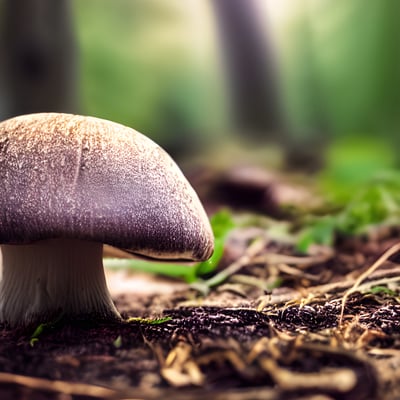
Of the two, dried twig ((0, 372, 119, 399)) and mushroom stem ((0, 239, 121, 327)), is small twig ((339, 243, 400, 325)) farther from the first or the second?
dried twig ((0, 372, 119, 399))

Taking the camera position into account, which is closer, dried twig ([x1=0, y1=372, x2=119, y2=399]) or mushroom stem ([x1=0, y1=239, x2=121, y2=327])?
dried twig ([x1=0, y1=372, x2=119, y2=399])

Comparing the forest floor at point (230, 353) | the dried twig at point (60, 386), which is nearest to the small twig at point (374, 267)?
the forest floor at point (230, 353)

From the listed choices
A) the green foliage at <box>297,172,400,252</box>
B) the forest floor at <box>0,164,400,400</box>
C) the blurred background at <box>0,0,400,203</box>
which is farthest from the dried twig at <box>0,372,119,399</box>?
the blurred background at <box>0,0,400,203</box>

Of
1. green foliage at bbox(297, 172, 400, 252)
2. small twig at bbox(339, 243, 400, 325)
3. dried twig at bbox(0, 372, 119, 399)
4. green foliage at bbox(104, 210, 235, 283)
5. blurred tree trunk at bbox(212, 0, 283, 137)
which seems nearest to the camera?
dried twig at bbox(0, 372, 119, 399)

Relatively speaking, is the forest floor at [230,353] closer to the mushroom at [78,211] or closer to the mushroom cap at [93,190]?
the mushroom at [78,211]

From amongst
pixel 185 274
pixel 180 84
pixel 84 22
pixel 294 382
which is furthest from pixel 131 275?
pixel 180 84
